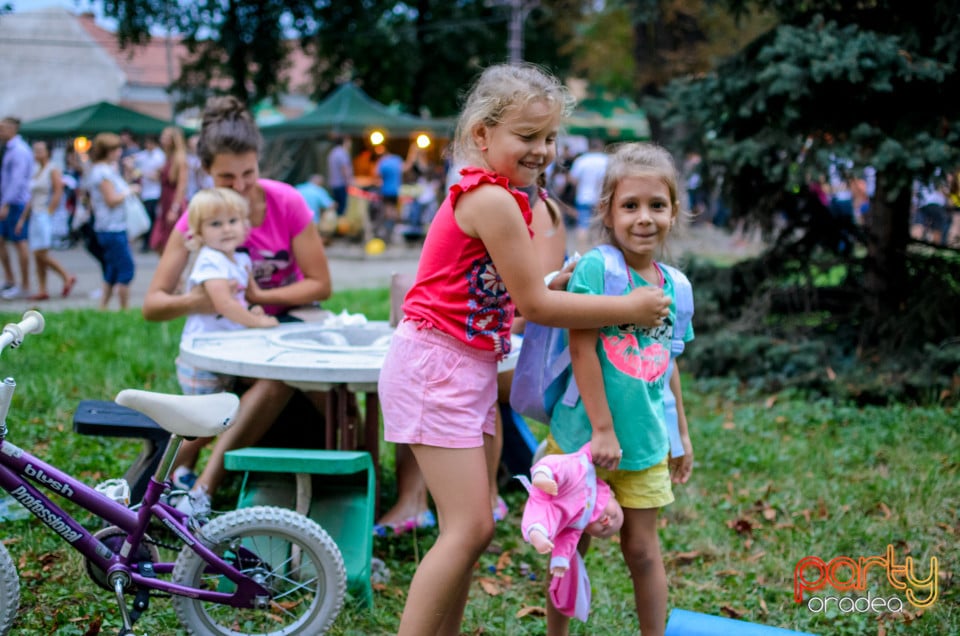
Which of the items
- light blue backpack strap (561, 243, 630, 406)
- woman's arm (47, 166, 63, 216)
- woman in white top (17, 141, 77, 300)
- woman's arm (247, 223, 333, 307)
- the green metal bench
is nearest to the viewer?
light blue backpack strap (561, 243, 630, 406)

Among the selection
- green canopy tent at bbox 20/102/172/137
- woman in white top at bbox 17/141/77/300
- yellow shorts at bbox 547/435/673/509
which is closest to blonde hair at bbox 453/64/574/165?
yellow shorts at bbox 547/435/673/509

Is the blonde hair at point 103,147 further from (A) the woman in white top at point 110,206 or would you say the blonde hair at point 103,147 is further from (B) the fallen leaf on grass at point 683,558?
(B) the fallen leaf on grass at point 683,558

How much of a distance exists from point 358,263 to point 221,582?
11824 mm

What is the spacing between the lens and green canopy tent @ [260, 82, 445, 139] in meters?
17.6

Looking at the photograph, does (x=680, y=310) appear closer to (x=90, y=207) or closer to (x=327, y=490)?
(x=327, y=490)

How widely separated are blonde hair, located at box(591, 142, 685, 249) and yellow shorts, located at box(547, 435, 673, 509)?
651 millimetres

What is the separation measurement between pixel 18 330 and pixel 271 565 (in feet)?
3.39

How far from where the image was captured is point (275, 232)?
409cm

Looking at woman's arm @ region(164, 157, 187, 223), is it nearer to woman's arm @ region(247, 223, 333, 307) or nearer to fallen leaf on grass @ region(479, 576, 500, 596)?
woman's arm @ region(247, 223, 333, 307)

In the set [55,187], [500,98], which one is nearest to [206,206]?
[500,98]

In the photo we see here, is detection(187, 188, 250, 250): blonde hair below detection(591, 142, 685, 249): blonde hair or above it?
below

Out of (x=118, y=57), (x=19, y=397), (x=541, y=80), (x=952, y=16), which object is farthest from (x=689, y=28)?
(x=118, y=57)

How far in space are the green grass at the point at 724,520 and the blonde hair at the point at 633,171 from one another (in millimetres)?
1410

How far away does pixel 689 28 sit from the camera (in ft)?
71.4
